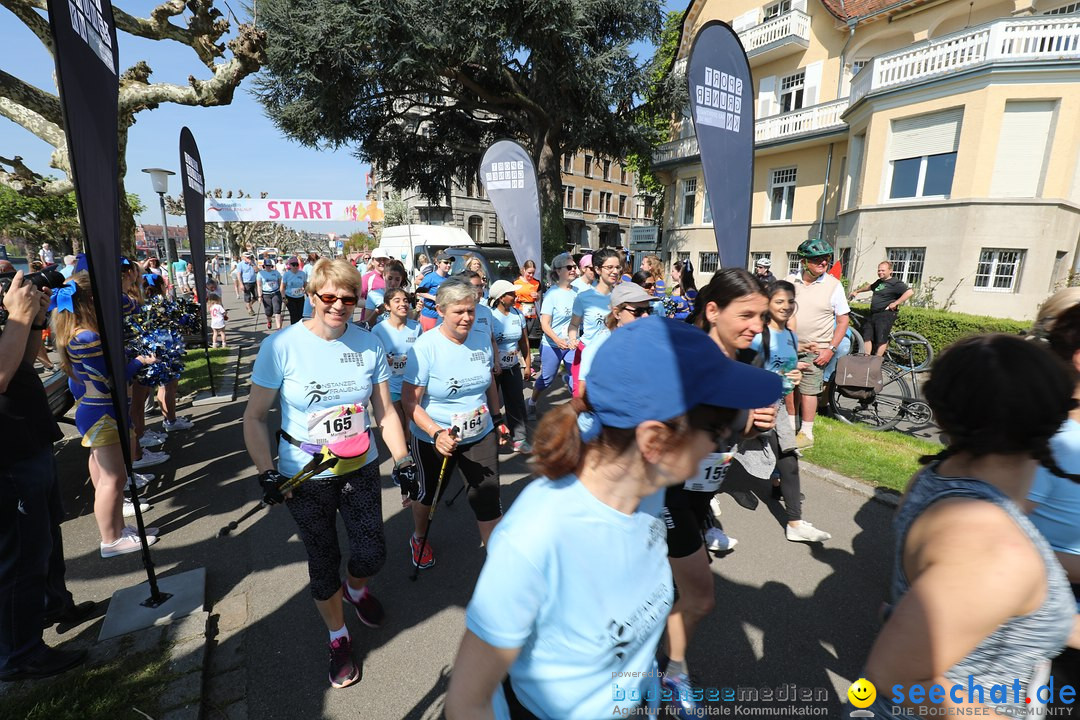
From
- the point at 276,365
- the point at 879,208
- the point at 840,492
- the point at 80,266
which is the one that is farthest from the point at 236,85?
the point at 879,208

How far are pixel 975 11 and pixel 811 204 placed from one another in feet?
23.8

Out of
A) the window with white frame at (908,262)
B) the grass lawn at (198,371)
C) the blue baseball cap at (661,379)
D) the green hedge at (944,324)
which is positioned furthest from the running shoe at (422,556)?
the window with white frame at (908,262)

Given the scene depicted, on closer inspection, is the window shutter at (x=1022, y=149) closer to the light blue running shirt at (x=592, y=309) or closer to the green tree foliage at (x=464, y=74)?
the green tree foliage at (x=464, y=74)

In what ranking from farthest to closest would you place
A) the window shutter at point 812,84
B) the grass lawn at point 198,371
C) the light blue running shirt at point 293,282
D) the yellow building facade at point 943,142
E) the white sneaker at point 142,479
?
the window shutter at point 812,84, the yellow building facade at point 943,142, the light blue running shirt at point 293,282, the grass lawn at point 198,371, the white sneaker at point 142,479

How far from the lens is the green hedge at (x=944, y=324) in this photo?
10141 millimetres

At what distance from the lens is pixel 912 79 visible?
48.4 ft

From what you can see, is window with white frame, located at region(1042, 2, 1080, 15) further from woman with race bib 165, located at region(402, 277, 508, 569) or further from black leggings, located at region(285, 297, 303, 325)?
black leggings, located at region(285, 297, 303, 325)

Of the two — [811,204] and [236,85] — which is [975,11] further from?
[236,85]

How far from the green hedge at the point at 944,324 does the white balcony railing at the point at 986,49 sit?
7755 mm

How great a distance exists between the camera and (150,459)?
209 inches

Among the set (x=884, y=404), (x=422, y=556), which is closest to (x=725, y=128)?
(x=884, y=404)

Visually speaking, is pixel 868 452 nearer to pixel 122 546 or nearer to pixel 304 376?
pixel 304 376

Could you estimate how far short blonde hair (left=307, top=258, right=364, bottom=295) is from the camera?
8.14 ft

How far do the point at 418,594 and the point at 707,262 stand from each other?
23786mm
